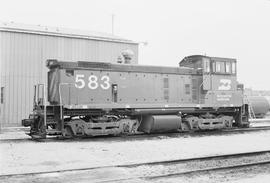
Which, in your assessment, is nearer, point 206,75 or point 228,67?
point 206,75

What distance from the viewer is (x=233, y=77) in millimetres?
17250

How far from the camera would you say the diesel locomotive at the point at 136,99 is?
13.5 meters

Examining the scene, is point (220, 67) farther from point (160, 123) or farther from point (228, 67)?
point (160, 123)

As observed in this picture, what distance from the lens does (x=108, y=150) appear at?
10898mm

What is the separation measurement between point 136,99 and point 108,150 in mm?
4454

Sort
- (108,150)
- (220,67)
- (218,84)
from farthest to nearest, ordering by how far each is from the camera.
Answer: (220,67) → (218,84) → (108,150)

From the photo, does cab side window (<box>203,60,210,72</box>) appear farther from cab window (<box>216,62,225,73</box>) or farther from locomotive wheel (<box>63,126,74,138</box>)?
locomotive wheel (<box>63,126,74,138</box>)

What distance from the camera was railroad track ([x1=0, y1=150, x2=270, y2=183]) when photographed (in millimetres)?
7160

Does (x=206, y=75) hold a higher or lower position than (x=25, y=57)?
lower

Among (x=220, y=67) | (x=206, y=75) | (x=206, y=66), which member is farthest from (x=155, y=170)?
(x=220, y=67)

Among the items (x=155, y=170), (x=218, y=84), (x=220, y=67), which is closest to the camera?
(x=155, y=170)

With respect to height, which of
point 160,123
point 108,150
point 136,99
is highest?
point 136,99

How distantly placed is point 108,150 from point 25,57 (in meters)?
11.8

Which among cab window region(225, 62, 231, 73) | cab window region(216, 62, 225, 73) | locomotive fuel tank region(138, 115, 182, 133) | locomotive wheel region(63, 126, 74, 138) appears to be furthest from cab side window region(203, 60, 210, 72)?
locomotive wheel region(63, 126, 74, 138)
